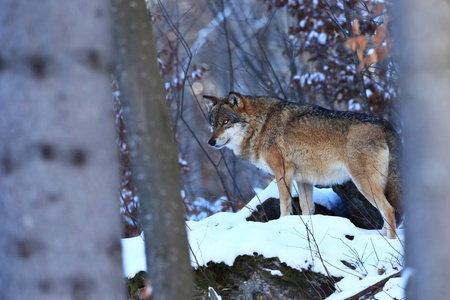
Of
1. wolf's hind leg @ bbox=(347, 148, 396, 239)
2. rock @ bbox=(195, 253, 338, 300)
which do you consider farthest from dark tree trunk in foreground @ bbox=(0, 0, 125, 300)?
wolf's hind leg @ bbox=(347, 148, 396, 239)

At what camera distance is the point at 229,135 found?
9422mm

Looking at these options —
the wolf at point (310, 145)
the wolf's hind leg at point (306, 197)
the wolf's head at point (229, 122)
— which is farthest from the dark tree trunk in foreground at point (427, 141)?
the wolf's head at point (229, 122)

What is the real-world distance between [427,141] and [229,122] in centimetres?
715

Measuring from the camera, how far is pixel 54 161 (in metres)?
2.13

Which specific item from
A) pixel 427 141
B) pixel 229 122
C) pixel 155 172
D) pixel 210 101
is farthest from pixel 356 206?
pixel 427 141

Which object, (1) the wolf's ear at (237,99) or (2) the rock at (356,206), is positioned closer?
(2) the rock at (356,206)

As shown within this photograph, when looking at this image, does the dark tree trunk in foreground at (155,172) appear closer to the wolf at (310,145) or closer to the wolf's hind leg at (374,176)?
the wolf at (310,145)

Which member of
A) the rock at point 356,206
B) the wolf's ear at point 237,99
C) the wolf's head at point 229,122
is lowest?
the rock at point 356,206

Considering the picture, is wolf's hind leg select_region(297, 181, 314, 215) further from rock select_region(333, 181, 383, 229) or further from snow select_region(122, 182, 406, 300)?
snow select_region(122, 182, 406, 300)

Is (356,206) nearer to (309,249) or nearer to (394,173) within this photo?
(394,173)

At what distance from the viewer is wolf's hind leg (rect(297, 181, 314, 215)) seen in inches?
334

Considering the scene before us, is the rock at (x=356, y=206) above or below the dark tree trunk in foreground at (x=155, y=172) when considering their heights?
above

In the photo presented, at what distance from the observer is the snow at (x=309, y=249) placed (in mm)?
5582

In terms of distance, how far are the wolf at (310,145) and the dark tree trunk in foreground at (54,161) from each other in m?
5.43
